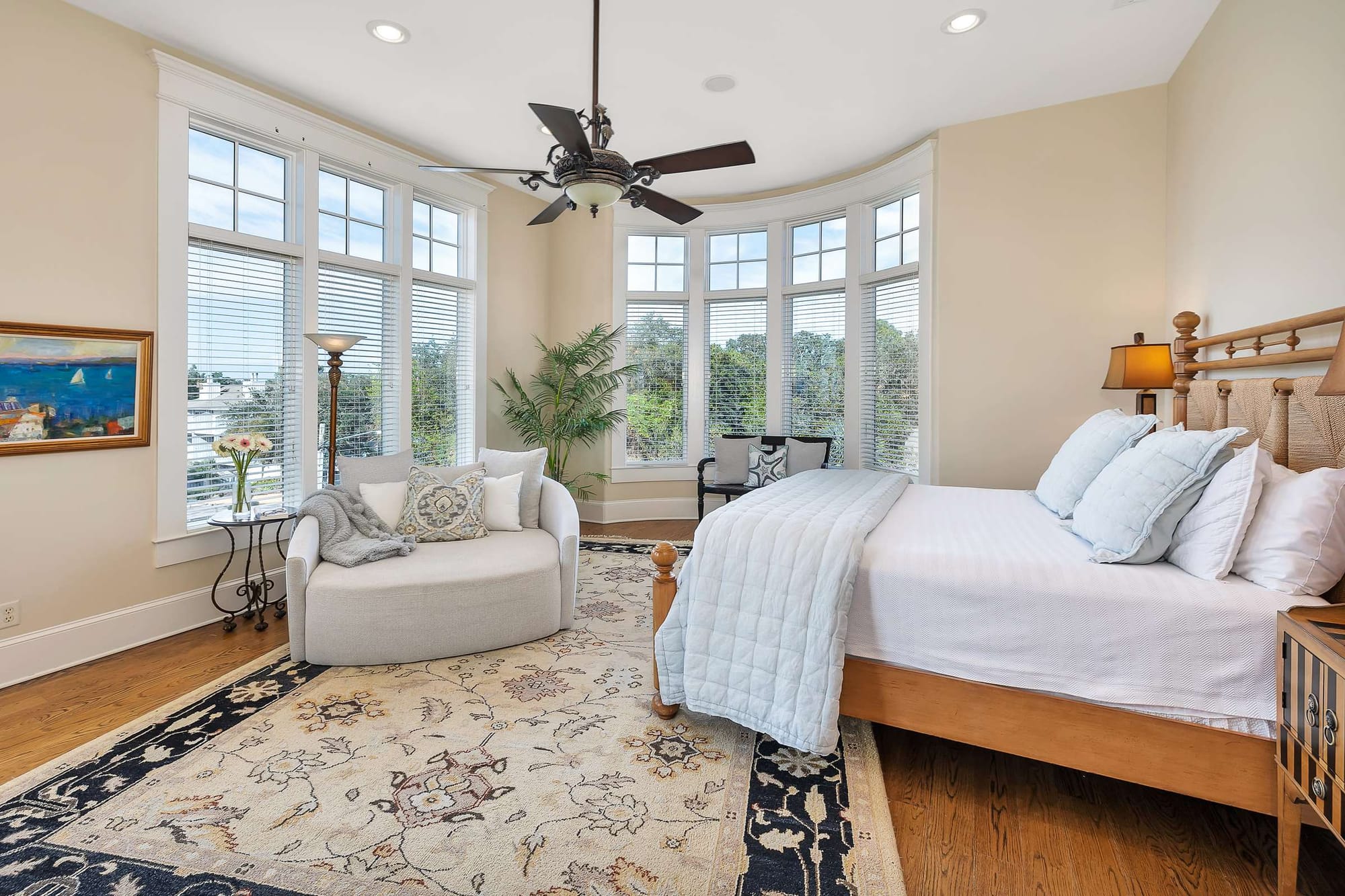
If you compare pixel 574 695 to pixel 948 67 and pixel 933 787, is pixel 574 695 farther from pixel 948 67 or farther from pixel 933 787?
pixel 948 67

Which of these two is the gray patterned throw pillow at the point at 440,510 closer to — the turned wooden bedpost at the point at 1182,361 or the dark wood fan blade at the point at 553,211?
the dark wood fan blade at the point at 553,211

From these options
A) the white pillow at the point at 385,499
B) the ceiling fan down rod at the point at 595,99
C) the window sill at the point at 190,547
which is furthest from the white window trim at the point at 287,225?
the ceiling fan down rod at the point at 595,99

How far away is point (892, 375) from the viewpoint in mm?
4934

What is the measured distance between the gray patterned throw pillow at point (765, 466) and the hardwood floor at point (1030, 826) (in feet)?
9.71

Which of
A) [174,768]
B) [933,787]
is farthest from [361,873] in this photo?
[933,787]

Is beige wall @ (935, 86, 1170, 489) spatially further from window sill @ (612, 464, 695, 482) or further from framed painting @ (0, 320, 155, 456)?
framed painting @ (0, 320, 155, 456)

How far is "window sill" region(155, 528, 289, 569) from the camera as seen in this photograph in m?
3.23

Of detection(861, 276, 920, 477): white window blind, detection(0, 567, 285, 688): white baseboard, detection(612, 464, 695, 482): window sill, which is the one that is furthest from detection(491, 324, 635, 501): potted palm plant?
detection(0, 567, 285, 688): white baseboard

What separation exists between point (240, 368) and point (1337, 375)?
4.50 m

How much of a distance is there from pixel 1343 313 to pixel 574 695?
9.27 feet

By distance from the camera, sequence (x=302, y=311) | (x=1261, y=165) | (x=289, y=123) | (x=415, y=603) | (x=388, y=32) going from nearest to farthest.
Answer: (x=1261, y=165) < (x=415, y=603) < (x=388, y=32) < (x=289, y=123) < (x=302, y=311)

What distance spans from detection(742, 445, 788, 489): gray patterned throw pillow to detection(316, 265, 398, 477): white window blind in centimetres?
281

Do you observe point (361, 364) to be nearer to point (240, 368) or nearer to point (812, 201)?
point (240, 368)

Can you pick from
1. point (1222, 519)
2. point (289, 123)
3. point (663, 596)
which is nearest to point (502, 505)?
point (663, 596)
